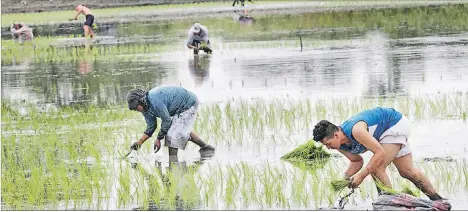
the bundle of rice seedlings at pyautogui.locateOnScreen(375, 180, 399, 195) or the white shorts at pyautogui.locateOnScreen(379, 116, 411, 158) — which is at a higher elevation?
Result: the white shorts at pyautogui.locateOnScreen(379, 116, 411, 158)

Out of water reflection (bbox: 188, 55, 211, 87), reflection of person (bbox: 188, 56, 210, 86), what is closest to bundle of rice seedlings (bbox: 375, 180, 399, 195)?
water reflection (bbox: 188, 55, 211, 87)

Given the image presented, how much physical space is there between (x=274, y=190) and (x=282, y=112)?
17.2 feet

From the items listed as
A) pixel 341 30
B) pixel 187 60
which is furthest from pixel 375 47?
pixel 341 30

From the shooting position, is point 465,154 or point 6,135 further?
point 6,135

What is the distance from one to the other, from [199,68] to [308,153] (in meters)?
13.2

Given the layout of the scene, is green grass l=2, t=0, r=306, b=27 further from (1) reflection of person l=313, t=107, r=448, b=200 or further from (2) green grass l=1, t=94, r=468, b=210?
(1) reflection of person l=313, t=107, r=448, b=200

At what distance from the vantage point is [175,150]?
41.1ft

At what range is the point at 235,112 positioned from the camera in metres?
15.6

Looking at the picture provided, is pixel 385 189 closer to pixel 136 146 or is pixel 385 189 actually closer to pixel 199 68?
pixel 136 146

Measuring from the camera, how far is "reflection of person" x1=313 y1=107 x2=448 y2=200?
27.3ft

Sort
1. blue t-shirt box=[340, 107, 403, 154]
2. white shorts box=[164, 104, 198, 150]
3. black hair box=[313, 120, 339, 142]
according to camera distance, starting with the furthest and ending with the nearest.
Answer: white shorts box=[164, 104, 198, 150] < blue t-shirt box=[340, 107, 403, 154] < black hair box=[313, 120, 339, 142]

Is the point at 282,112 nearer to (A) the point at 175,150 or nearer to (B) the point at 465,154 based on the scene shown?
(A) the point at 175,150

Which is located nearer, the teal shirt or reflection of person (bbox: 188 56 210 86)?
the teal shirt

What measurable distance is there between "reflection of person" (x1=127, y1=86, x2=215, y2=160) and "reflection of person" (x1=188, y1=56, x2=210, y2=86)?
884cm
